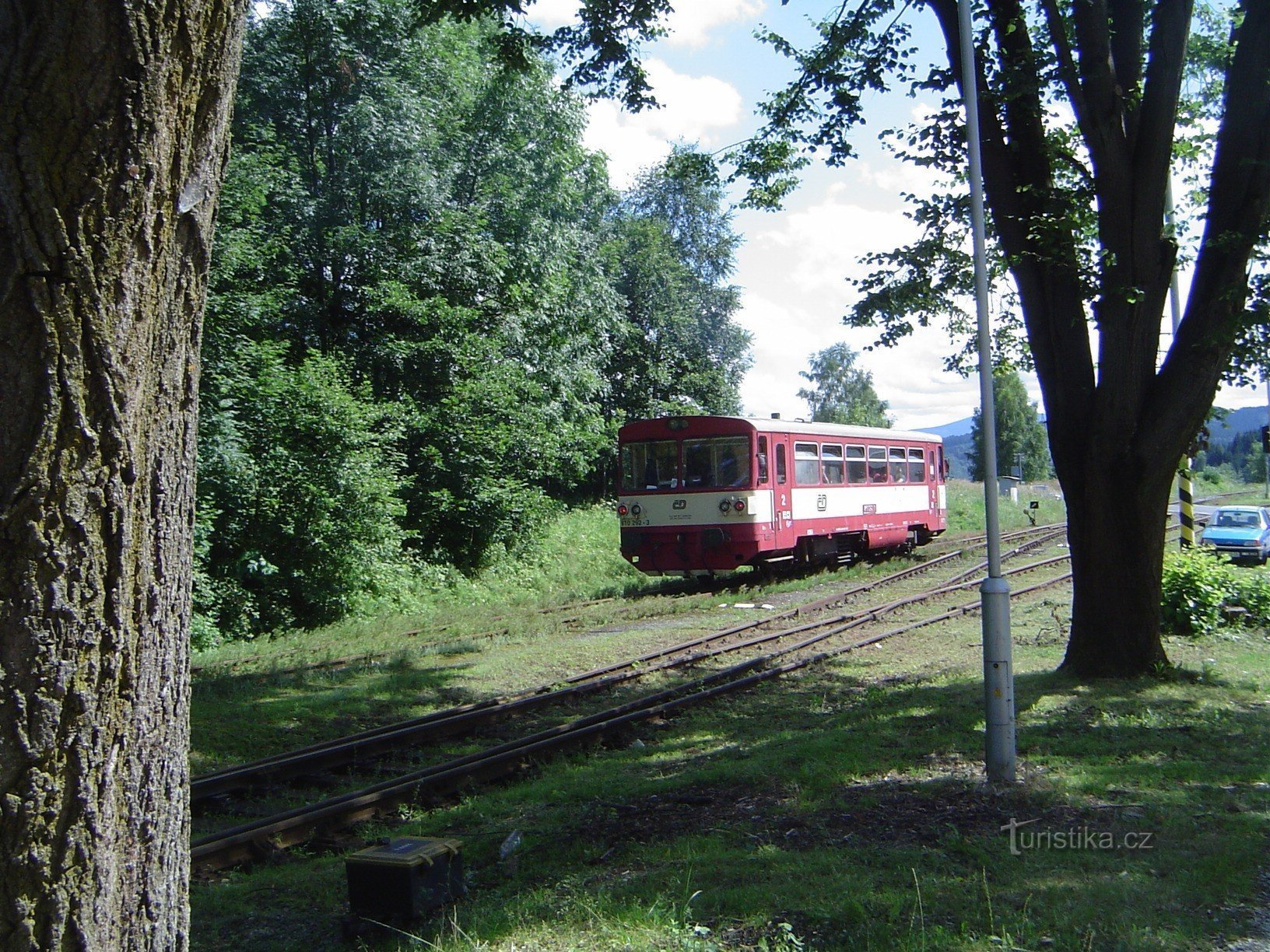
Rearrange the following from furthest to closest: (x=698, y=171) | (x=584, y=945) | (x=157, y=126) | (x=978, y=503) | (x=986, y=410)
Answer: (x=978, y=503)
(x=698, y=171)
(x=986, y=410)
(x=584, y=945)
(x=157, y=126)

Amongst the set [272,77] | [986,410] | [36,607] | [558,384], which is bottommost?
[36,607]

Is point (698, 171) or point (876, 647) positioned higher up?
point (698, 171)

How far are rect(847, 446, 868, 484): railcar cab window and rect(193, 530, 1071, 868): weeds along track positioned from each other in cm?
381

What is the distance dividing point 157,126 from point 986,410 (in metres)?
5.16

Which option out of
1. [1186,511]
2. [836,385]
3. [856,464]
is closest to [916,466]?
[856,464]

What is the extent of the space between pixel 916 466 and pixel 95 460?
2405cm

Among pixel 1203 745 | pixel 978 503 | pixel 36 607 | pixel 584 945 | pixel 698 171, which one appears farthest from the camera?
pixel 978 503

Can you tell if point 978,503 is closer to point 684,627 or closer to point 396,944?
point 684,627

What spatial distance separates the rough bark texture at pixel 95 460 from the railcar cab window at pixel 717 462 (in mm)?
15712

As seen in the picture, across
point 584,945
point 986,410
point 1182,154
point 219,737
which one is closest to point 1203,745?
point 986,410

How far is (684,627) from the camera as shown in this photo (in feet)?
48.1

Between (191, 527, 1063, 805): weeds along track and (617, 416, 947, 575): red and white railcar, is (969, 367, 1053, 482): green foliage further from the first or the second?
(191, 527, 1063, 805): weeds along track

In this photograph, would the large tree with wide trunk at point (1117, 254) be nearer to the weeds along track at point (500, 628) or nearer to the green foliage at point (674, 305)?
the weeds along track at point (500, 628)
